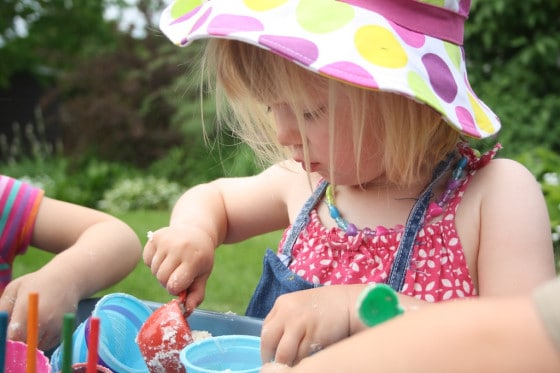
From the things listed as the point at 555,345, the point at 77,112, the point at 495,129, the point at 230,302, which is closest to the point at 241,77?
the point at 495,129

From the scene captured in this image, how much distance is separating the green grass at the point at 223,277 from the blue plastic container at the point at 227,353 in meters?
2.07

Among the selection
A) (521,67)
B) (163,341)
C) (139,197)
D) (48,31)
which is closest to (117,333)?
(163,341)

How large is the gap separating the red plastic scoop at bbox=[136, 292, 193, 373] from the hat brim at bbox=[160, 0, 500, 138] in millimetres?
415

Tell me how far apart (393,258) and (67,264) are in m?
0.60

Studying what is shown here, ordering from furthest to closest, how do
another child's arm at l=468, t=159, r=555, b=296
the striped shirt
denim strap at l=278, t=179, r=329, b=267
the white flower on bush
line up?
the white flower on bush
the striped shirt
denim strap at l=278, t=179, r=329, b=267
another child's arm at l=468, t=159, r=555, b=296

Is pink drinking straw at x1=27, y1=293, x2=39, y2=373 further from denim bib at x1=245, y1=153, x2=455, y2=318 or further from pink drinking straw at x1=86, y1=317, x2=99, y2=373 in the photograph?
denim bib at x1=245, y1=153, x2=455, y2=318

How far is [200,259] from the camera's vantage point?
3.72 ft

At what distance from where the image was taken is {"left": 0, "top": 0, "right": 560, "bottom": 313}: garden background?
165 inches

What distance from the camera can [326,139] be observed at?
3.48 ft

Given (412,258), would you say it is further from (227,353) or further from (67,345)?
(67,345)

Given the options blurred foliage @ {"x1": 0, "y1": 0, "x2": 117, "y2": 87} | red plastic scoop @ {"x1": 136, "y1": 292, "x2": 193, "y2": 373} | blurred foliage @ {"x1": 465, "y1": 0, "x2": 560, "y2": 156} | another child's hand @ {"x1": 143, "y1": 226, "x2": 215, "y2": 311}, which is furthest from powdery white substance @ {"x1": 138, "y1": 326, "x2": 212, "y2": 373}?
blurred foliage @ {"x1": 0, "y1": 0, "x2": 117, "y2": 87}

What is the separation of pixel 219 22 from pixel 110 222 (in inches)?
24.9

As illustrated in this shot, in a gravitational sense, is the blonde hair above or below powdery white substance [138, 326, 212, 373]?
above

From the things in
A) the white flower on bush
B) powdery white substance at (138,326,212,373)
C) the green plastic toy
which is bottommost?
the white flower on bush
